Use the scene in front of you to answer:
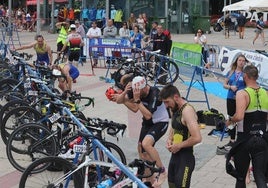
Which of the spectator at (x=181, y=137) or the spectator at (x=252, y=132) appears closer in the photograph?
the spectator at (x=181, y=137)

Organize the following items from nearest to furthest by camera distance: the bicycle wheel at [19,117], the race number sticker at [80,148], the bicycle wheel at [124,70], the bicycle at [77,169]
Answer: the bicycle at [77,169]
the race number sticker at [80,148]
the bicycle wheel at [19,117]
the bicycle wheel at [124,70]

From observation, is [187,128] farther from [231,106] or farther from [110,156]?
[231,106]

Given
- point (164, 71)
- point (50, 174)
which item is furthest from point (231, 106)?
point (164, 71)

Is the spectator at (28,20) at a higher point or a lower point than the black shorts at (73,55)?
higher

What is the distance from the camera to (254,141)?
5.69 metres

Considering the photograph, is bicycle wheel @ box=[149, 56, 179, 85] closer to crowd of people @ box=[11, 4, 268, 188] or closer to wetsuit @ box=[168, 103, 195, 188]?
crowd of people @ box=[11, 4, 268, 188]

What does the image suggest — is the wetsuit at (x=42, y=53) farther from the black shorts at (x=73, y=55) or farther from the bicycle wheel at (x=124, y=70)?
the black shorts at (x=73, y=55)

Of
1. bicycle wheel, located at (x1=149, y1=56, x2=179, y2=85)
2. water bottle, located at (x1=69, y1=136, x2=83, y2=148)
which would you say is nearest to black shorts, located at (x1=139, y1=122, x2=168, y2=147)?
water bottle, located at (x1=69, y1=136, x2=83, y2=148)

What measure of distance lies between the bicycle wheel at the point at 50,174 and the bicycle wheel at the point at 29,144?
1072mm

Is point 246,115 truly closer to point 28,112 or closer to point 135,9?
point 28,112

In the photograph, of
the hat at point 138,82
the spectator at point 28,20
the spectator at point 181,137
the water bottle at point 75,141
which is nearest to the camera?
the spectator at point 181,137

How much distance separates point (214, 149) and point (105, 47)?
409 inches

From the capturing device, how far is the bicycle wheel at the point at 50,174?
537 centimetres

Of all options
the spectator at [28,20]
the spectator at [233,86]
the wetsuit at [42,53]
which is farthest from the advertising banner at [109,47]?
the spectator at [28,20]
